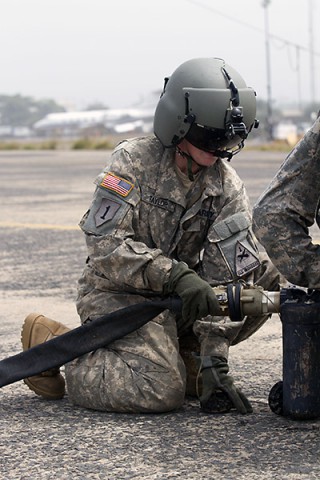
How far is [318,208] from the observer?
12.8 feet

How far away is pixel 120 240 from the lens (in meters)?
4.27

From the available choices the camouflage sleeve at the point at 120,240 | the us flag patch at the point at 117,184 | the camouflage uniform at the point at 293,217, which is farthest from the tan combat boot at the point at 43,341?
the camouflage uniform at the point at 293,217

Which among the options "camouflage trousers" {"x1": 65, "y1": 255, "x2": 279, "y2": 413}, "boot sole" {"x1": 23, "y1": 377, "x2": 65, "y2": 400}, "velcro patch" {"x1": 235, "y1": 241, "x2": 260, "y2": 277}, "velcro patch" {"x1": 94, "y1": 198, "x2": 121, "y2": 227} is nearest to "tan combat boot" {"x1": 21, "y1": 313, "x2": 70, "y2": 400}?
"boot sole" {"x1": 23, "y1": 377, "x2": 65, "y2": 400}

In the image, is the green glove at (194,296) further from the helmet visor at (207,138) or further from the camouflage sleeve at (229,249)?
the helmet visor at (207,138)

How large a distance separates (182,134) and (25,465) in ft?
5.03

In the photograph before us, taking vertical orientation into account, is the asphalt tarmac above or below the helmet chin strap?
below

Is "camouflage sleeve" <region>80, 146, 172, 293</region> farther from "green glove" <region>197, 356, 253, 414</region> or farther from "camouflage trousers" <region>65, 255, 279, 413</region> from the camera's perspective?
"green glove" <region>197, 356, 253, 414</region>

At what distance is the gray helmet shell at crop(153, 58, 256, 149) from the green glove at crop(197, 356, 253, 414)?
953 mm

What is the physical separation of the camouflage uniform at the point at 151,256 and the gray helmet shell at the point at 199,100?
0.63ft

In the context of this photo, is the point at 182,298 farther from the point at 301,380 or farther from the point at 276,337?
the point at 276,337

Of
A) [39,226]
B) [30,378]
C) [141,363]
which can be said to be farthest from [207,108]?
[39,226]

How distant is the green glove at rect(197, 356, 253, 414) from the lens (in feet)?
13.8

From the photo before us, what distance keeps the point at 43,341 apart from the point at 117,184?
790mm

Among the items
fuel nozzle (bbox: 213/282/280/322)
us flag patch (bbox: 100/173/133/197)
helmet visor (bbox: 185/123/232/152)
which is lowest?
fuel nozzle (bbox: 213/282/280/322)
